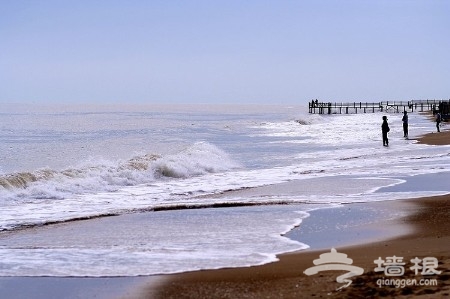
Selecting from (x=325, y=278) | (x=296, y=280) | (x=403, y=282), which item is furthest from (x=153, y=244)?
(x=403, y=282)

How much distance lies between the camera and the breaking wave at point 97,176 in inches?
739

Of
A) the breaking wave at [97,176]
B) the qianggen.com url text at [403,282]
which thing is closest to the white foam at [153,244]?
the qianggen.com url text at [403,282]

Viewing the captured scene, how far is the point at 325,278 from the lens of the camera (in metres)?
7.36

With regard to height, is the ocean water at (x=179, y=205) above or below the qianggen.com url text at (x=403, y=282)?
below

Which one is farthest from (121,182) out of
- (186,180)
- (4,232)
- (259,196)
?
(4,232)

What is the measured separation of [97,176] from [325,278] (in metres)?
15.1

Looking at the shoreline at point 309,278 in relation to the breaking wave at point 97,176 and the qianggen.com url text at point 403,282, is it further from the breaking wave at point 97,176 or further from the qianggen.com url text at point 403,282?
the breaking wave at point 97,176

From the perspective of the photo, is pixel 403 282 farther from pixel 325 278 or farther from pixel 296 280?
pixel 296 280

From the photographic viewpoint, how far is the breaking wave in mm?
18781

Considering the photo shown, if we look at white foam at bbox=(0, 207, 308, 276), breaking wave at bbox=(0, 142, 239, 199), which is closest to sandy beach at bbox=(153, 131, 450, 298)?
white foam at bbox=(0, 207, 308, 276)

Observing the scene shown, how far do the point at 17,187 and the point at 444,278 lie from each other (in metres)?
15.0

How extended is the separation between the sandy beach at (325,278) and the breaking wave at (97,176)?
35.2 feet

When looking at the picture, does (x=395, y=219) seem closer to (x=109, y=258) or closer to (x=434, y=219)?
(x=434, y=219)

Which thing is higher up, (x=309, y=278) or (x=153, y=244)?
(x=309, y=278)
